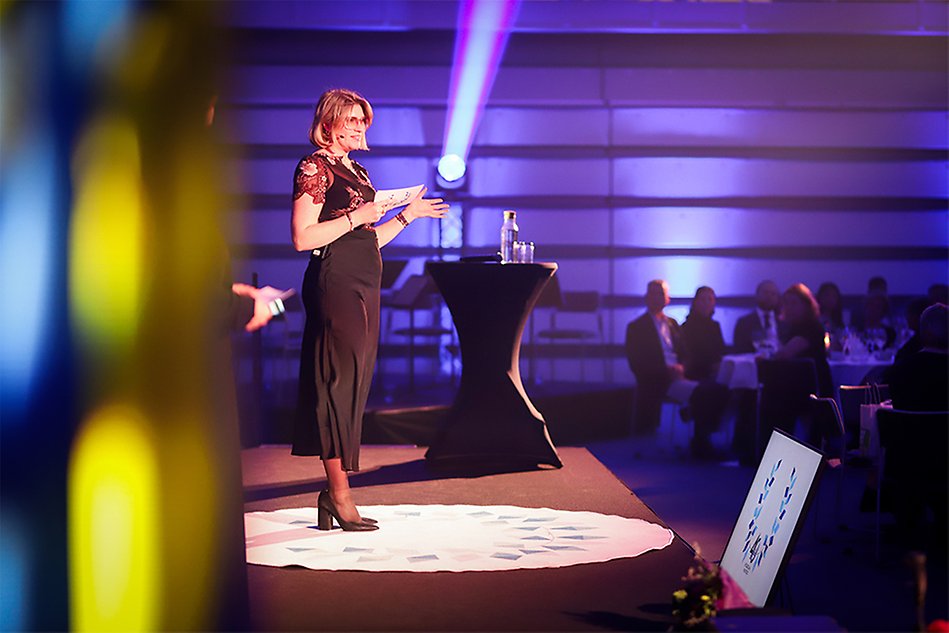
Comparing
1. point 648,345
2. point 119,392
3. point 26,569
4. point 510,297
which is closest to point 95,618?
point 26,569

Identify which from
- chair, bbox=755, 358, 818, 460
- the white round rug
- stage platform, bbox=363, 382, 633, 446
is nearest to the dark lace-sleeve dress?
the white round rug

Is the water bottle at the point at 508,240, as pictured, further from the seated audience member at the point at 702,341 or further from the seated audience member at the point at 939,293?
the seated audience member at the point at 939,293

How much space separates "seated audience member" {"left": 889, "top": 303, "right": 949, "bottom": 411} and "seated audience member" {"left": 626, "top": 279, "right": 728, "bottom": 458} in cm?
274

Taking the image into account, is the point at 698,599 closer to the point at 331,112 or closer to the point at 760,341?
the point at 331,112

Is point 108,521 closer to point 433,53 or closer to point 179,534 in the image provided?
point 179,534

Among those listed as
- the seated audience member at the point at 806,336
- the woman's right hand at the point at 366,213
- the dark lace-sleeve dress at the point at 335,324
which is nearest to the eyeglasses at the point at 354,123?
the dark lace-sleeve dress at the point at 335,324

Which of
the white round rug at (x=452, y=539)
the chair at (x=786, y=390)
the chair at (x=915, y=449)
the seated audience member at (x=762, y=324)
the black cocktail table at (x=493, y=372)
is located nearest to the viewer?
the white round rug at (x=452, y=539)

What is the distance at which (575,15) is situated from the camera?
9.68 meters

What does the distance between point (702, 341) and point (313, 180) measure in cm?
440

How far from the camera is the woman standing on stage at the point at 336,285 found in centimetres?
337

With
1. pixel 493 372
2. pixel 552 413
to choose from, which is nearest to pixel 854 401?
pixel 493 372

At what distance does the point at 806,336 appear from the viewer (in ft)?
19.5

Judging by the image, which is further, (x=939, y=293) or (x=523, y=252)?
(x=939, y=293)

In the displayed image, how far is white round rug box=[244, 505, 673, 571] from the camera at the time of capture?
3.05 meters
